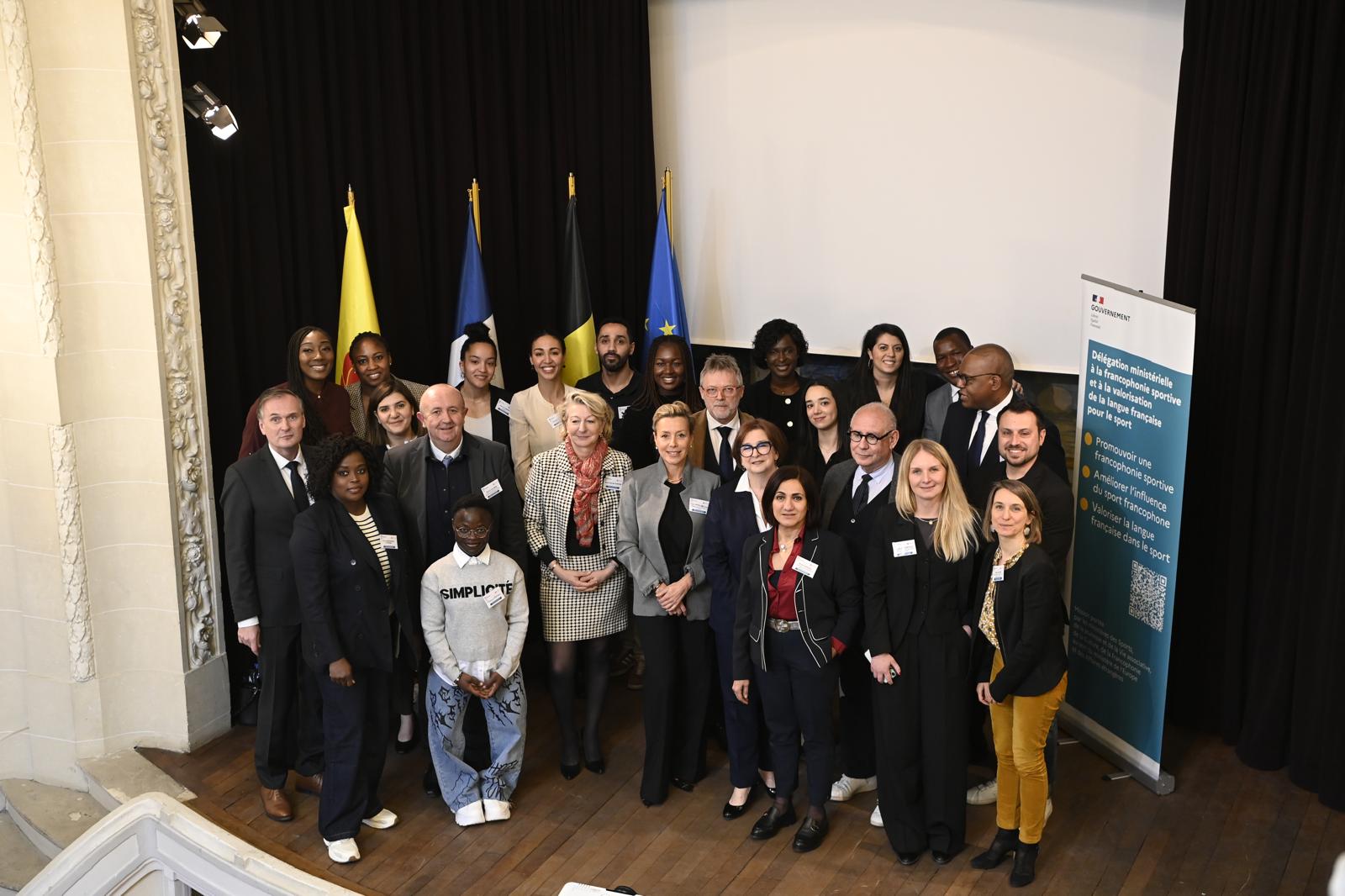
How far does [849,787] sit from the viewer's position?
484cm

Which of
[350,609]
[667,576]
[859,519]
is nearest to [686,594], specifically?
[667,576]

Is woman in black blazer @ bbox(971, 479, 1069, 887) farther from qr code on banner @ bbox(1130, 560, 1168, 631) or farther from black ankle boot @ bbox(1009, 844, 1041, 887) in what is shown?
qr code on banner @ bbox(1130, 560, 1168, 631)

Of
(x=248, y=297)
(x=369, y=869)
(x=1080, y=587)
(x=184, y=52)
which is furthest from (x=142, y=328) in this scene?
(x=1080, y=587)

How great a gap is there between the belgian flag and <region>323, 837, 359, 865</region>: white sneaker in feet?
9.06

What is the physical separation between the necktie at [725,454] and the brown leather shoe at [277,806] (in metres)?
2.03

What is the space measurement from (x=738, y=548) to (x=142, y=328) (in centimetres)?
248

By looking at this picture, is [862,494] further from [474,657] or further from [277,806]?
[277,806]

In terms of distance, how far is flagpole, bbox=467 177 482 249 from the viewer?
6371mm

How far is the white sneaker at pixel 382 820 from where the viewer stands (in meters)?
4.71

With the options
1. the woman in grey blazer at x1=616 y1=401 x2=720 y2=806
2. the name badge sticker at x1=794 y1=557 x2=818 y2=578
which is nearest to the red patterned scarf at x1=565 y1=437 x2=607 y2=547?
the woman in grey blazer at x1=616 y1=401 x2=720 y2=806

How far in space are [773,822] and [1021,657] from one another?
1131 mm

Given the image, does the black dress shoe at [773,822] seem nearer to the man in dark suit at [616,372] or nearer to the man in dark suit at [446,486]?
the man in dark suit at [446,486]

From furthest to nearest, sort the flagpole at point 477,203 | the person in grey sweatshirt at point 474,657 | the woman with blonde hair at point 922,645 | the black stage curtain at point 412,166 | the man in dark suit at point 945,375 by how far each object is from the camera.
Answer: the flagpole at point 477,203 < the black stage curtain at point 412,166 < the man in dark suit at point 945,375 < the person in grey sweatshirt at point 474,657 < the woman with blonde hair at point 922,645

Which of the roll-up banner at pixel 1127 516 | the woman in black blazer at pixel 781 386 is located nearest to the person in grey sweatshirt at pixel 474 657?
the woman in black blazer at pixel 781 386
